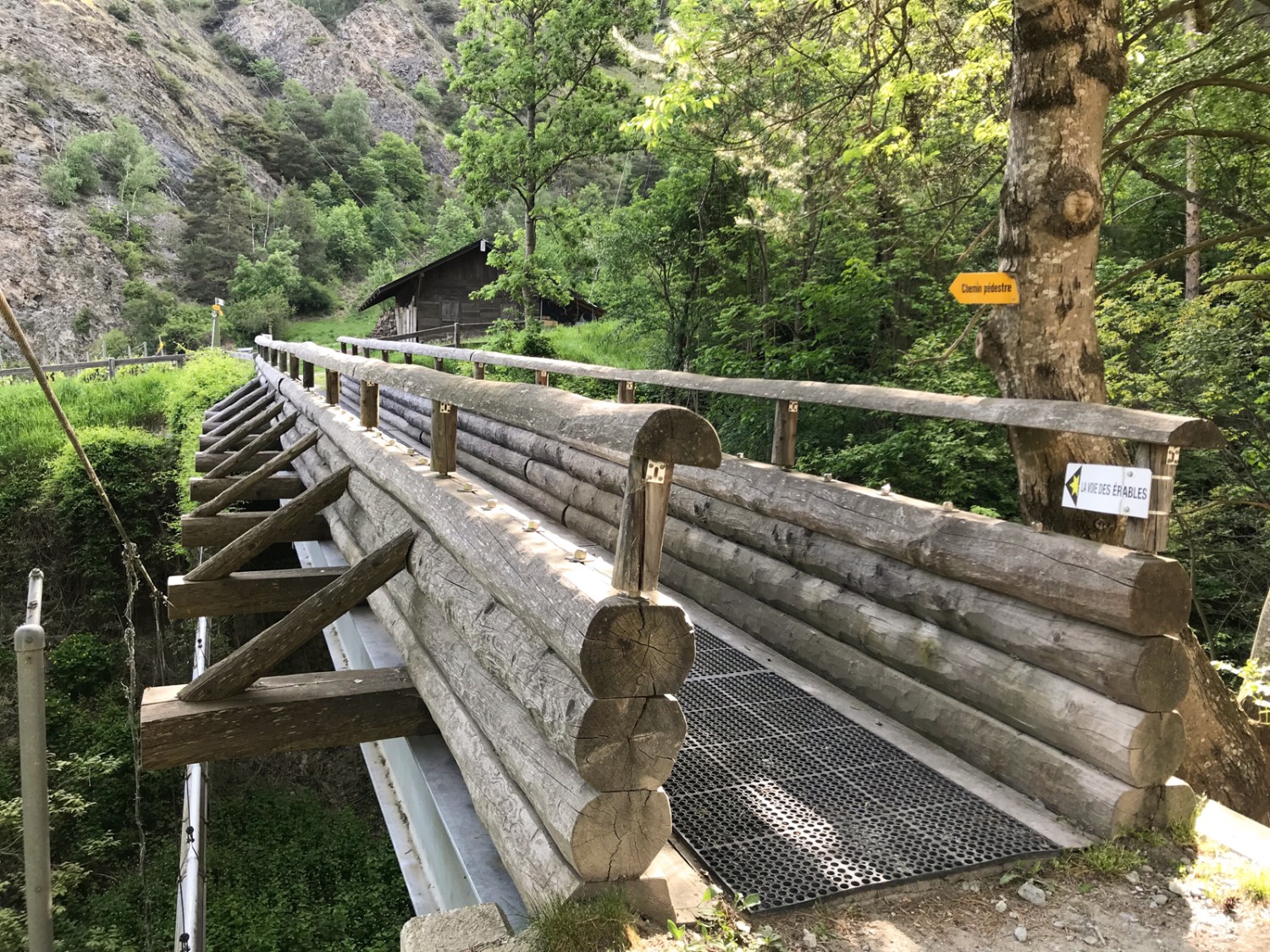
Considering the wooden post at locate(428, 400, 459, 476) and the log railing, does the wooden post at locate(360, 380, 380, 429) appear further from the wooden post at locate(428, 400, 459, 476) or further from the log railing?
the log railing

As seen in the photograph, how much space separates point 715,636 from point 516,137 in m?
17.0

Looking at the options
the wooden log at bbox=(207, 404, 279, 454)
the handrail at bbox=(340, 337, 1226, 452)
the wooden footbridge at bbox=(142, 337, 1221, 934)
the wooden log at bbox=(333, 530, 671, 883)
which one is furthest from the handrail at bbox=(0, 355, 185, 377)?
the wooden log at bbox=(333, 530, 671, 883)

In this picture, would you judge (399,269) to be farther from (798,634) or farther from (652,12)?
(798,634)

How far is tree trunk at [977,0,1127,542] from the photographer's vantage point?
3.78m

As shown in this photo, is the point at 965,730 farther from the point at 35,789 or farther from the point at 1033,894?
the point at 35,789

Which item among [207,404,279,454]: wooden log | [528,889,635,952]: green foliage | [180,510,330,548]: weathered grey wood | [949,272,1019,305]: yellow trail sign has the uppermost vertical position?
[949,272,1019,305]: yellow trail sign

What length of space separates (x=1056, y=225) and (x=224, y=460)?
817 centimetres

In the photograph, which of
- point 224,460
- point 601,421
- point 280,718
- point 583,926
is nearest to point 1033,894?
point 583,926

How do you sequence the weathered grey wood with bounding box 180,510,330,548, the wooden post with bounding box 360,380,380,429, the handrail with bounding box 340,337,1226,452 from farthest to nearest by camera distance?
the weathered grey wood with bounding box 180,510,330,548 < the wooden post with bounding box 360,380,380,429 < the handrail with bounding box 340,337,1226,452

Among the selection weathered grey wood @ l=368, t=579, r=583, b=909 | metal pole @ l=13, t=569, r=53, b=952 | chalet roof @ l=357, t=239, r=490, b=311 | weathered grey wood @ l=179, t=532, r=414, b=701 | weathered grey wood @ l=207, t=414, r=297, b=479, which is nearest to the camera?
weathered grey wood @ l=368, t=579, r=583, b=909

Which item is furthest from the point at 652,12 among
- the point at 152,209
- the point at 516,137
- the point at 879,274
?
the point at 152,209

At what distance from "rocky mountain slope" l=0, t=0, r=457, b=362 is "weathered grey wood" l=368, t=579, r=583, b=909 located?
43.5 m

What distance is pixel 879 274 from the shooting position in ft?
31.2

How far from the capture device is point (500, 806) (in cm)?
262
